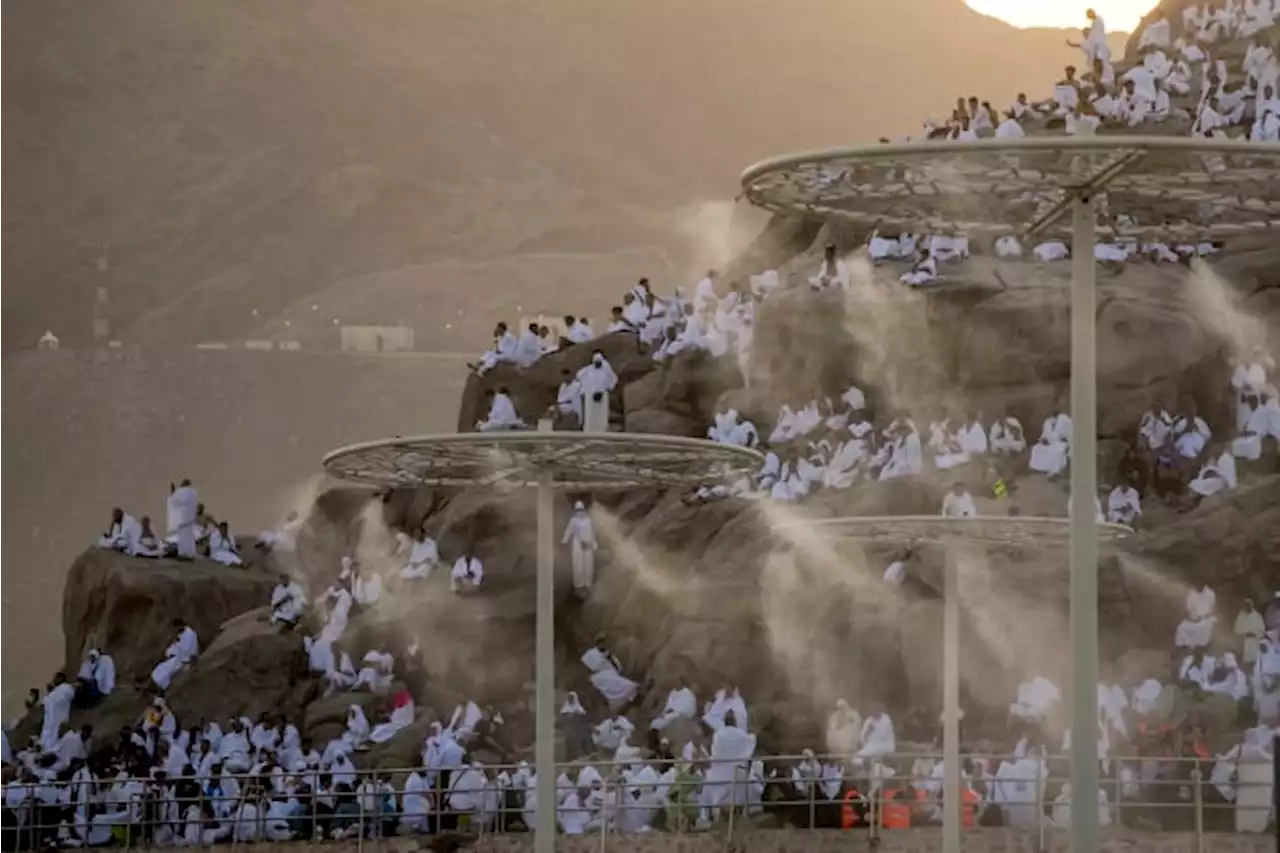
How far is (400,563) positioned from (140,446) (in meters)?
43.2

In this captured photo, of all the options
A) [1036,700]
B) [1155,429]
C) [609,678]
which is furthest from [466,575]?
[1155,429]

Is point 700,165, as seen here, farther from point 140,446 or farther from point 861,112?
point 140,446

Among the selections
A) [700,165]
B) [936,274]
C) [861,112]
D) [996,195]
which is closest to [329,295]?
[700,165]

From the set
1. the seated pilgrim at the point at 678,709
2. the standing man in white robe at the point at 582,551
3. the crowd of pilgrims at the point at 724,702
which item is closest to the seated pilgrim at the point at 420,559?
the crowd of pilgrims at the point at 724,702

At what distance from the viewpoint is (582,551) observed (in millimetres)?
30359

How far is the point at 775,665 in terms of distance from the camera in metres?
27.6

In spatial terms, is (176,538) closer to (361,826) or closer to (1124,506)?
(361,826)

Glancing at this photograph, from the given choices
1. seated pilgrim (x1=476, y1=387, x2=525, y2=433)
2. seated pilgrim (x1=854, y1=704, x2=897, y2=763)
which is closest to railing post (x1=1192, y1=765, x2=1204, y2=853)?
seated pilgrim (x1=854, y1=704, x2=897, y2=763)

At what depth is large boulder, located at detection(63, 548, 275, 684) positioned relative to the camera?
32.9m

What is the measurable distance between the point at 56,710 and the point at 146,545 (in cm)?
449

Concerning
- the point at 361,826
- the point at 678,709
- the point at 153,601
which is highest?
the point at 153,601

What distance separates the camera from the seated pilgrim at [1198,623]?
2620cm

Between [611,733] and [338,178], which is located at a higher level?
[338,178]

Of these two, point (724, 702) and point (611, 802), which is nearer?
point (611, 802)
